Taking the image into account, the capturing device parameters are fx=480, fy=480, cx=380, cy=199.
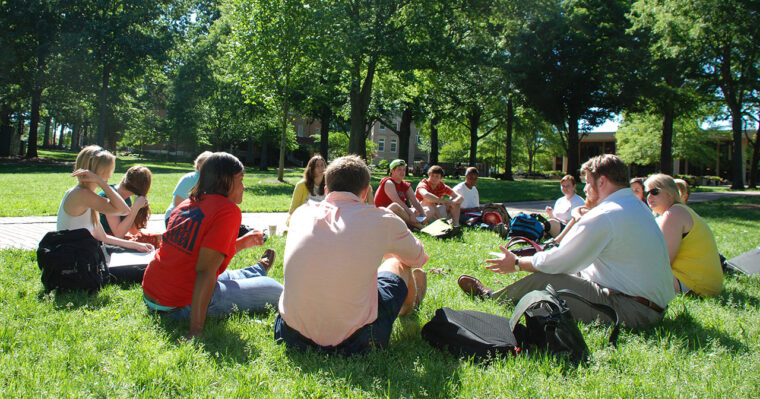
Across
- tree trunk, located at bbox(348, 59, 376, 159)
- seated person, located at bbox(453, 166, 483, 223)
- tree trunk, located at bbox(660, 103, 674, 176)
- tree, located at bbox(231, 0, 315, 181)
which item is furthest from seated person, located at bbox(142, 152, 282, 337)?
tree trunk, located at bbox(660, 103, 674, 176)

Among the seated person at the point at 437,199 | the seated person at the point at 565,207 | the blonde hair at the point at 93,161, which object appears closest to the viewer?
the blonde hair at the point at 93,161

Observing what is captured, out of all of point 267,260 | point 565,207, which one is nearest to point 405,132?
point 565,207

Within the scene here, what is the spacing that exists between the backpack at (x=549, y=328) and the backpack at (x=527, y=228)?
4727mm

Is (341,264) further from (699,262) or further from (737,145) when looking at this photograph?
(737,145)

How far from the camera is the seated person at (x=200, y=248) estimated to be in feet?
10.4

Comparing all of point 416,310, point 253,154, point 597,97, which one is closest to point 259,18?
point 416,310

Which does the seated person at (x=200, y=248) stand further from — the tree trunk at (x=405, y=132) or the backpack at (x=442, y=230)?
the tree trunk at (x=405, y=132)

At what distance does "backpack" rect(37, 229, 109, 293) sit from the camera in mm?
4027

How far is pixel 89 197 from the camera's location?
13.7ft

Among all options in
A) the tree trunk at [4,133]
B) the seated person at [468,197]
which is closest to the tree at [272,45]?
the seated person at [468,197]

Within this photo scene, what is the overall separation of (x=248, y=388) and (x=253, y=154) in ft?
173

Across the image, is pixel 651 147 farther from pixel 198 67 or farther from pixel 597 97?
pixel 198 67

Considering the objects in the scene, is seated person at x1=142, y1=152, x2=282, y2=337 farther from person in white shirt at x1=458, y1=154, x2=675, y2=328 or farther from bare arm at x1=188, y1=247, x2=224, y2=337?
person in white shirt at x1=458, y1=154, x2=675, y2=328

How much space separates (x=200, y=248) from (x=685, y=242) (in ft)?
14.7
